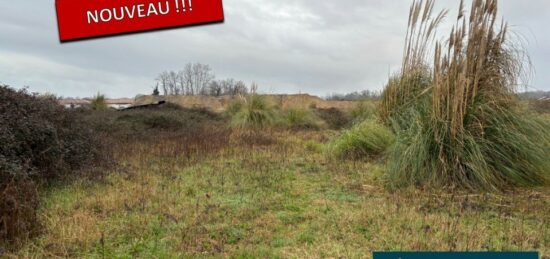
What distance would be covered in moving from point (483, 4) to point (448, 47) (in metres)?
0.58

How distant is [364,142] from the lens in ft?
21.1

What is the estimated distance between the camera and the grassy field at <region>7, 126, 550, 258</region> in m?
2.77

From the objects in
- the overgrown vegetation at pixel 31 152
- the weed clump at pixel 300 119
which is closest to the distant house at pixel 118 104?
the weed clump at pixel 300 119

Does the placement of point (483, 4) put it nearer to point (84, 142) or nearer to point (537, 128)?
point (537, 128)

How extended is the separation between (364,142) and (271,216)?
3.30 m

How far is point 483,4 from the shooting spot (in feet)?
15.0

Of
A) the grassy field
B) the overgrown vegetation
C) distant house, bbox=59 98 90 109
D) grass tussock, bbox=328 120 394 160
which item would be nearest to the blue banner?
the grassy field

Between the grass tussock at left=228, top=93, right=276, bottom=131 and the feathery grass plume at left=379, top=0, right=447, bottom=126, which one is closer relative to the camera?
the feathery grass plume at left=379, top=0, right=447, bottom=126

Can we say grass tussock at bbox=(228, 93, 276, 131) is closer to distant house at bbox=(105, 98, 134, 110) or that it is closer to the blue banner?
the blue banner

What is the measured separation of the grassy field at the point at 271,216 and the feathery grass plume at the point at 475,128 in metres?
0.27

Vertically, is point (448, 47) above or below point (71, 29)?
below

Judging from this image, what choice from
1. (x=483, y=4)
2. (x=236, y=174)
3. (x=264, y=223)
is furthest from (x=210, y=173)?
(x=483, y=4)

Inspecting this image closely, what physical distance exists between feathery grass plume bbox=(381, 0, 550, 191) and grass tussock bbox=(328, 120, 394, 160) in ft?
4.70

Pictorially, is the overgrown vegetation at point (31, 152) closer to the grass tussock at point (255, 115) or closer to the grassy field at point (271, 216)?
the grassy field at point (271, 216)
